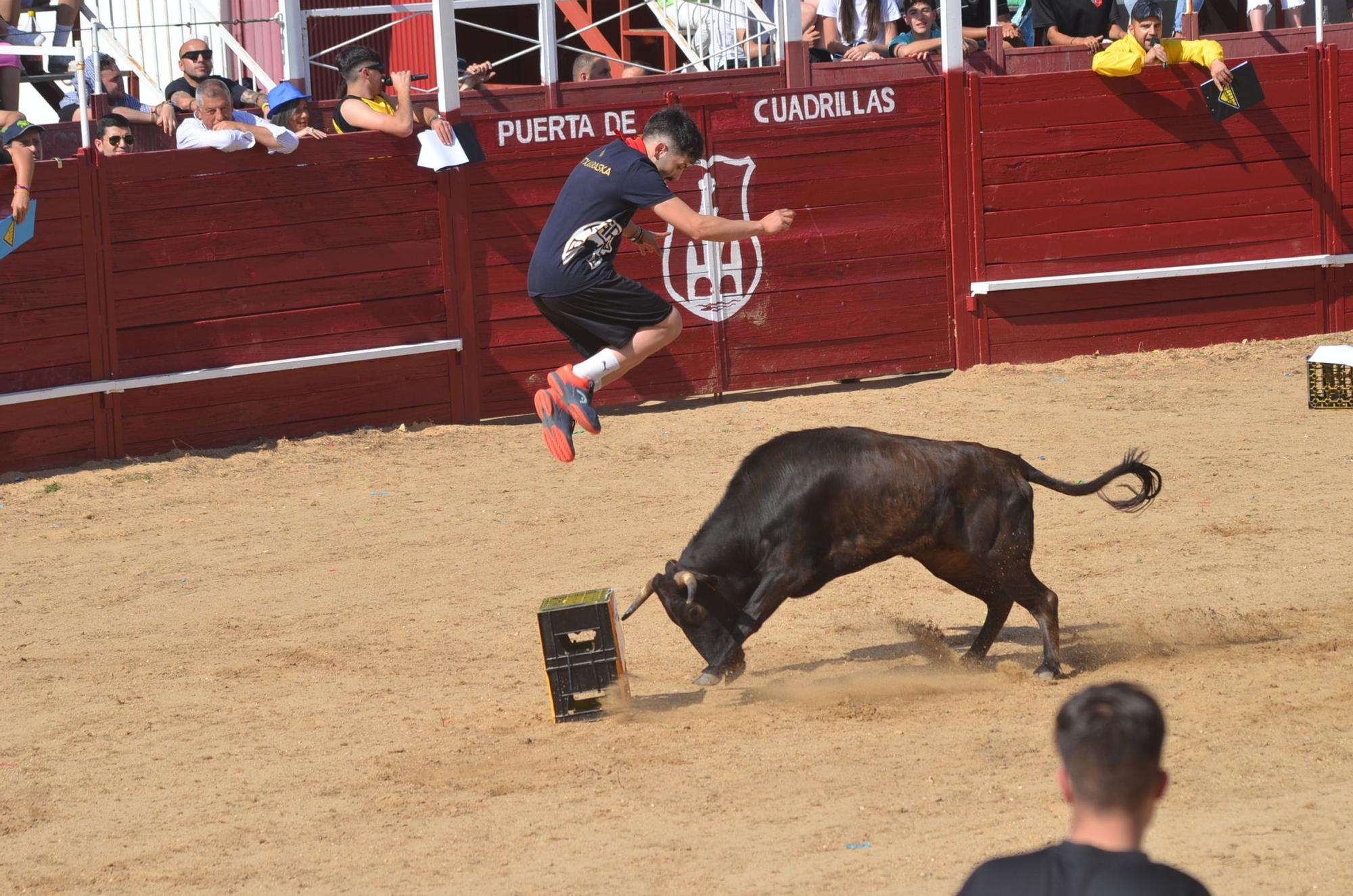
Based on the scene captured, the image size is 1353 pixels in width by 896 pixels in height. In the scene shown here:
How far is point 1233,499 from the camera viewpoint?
8797mm

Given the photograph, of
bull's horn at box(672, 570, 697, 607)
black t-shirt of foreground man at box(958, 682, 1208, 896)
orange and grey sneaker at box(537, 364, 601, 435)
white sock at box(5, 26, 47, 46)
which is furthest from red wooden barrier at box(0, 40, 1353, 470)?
black t-shirt of foreground man at box(958, 682, 1208, 896)

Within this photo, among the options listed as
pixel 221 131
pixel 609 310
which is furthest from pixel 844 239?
pixel 609 310

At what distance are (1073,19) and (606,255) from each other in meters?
8.11

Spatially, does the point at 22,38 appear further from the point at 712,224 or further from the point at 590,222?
the point at 712,224

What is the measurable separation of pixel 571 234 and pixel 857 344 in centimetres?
646

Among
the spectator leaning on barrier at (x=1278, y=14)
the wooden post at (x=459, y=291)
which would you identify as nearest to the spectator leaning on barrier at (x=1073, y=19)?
the spectator leaning on barrier at (x=1278, y=14)

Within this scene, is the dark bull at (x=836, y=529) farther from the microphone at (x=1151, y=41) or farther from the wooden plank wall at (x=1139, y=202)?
the microphone at (x=1151, y=41)

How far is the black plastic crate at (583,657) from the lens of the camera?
231 inches

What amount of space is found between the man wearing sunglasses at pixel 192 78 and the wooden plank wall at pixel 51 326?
136cm

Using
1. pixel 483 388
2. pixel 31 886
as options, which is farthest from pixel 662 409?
pixel 31 886

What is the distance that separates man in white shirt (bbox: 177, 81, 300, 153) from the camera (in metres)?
10.9

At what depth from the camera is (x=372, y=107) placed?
11469mm

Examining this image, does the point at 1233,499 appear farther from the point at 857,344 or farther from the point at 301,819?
the point at 301,819

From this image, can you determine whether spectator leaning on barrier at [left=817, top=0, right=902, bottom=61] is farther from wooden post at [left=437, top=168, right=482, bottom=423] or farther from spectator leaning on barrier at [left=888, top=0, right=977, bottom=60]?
wooden post at [left=437, top=168, right=482, bottom=423]
